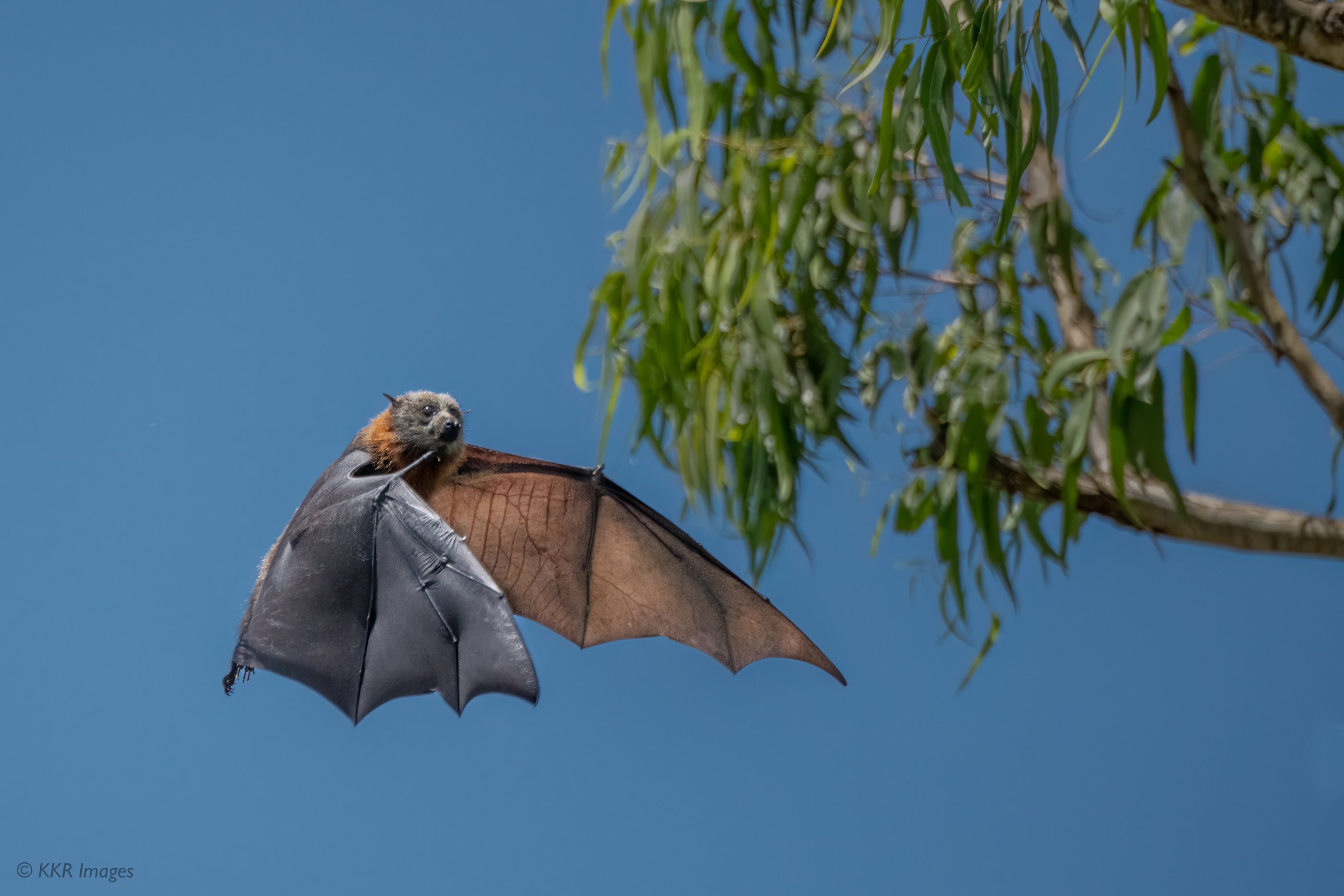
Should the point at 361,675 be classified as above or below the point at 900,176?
below

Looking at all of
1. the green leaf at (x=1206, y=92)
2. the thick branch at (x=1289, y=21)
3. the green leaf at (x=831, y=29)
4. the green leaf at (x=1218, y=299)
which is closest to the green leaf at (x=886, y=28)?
the green leaf at (x=831, y=29)

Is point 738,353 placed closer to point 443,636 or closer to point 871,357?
point 871,357

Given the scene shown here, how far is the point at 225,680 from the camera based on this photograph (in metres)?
1.59

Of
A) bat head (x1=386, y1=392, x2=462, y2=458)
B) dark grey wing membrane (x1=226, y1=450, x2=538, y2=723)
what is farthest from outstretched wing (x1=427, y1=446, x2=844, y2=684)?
dark grey wing membrane (x1=226, y1=450, x2=538, y2=723)

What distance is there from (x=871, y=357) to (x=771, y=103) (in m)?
0.48

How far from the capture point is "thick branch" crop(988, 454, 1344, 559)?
6.08 feet

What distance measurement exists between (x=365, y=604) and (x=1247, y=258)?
1411 millimetres

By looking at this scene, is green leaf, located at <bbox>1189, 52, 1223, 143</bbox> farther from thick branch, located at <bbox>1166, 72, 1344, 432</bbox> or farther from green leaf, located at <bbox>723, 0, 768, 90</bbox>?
green leaf, located at <bbox>723, 0, 768, 90</bbox>

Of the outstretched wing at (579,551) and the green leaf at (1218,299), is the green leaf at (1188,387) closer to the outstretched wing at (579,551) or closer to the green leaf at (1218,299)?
the green leaf at (1218,299)

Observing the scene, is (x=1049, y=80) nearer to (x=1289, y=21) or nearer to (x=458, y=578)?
(x=1289, y=21)

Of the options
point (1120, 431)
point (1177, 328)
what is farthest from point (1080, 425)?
point (1177, 328)

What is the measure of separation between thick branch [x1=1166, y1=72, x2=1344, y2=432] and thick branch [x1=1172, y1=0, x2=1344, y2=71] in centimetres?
36

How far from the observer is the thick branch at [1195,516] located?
1853 millimetres

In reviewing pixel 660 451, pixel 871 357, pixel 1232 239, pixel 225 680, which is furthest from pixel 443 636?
pixel 1232 239
